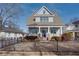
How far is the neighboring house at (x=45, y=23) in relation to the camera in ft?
9.97

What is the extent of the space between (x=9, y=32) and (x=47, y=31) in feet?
2.32

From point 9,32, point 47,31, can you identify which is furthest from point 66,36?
point 9,32

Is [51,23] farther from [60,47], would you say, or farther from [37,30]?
[60,47]

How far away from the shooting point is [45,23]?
10.0 ft

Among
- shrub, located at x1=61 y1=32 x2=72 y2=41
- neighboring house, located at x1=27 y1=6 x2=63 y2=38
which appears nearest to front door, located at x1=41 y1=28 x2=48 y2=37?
neighboring house, located at x1=27 y1=6 x2=63 y2=38

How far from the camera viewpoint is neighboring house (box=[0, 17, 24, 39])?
3.10 meters

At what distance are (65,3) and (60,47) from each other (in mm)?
816

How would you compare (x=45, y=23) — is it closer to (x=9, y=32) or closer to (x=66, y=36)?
(x=66, y=36)

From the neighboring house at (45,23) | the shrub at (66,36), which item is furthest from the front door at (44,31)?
the shrub at (66,36)

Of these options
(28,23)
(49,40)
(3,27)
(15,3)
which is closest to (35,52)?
(49,40)

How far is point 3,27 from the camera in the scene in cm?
315

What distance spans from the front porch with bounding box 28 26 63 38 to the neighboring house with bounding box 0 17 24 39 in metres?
0.22

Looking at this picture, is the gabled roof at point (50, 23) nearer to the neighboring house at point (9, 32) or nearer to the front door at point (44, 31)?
the front door at point (44, 31)

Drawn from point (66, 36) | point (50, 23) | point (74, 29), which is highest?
point (50, 23)
